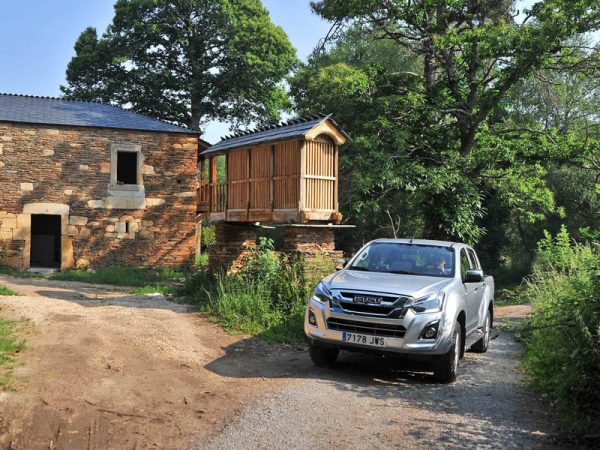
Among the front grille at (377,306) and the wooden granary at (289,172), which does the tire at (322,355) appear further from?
the wooden granary at (289,172)

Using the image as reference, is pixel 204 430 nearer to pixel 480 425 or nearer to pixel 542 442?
pixel 480 425

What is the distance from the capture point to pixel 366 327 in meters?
6.82

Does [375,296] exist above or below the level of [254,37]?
below

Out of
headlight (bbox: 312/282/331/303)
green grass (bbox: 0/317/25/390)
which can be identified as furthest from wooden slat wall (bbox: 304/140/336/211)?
green grass (bbox: 0/317/25/390)

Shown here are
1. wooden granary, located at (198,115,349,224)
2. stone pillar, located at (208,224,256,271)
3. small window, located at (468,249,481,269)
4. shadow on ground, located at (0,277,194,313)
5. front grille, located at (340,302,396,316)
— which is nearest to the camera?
front grille, located at (340,302,396,316)

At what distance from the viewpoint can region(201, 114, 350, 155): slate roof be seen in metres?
12.4

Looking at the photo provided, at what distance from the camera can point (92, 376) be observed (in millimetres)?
6422

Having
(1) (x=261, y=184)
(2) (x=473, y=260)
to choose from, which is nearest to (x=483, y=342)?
(2) (x=473, y=260)

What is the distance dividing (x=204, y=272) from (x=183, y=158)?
7995 millimetres

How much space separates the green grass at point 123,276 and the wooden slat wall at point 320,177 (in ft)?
21.7

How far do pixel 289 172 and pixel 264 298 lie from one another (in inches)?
127

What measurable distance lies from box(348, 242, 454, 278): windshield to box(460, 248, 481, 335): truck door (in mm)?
271

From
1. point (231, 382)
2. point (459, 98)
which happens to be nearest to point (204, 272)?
point (231, 382)

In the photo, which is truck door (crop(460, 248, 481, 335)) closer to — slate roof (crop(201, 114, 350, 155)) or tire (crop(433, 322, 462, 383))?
tire (crop(433, 322, 462, 383))
